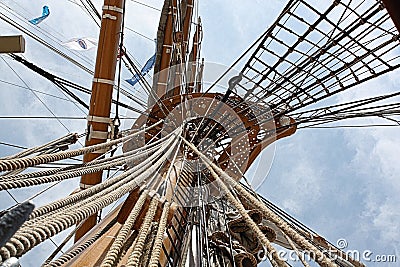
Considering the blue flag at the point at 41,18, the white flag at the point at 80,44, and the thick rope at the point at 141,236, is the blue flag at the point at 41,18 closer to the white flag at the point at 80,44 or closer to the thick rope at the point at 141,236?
the white flag at the point at 80,44

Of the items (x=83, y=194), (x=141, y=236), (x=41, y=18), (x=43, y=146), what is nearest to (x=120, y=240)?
(x=141, y=236)

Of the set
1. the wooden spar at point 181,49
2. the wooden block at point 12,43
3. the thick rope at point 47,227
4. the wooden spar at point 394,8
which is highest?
the wooden spar at point 181,49

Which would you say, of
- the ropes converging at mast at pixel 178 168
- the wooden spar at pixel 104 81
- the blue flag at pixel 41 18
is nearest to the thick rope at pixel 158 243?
the ropes converging at mast at pixel 178 168

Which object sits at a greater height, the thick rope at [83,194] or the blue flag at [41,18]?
the blue flag at [41,18]

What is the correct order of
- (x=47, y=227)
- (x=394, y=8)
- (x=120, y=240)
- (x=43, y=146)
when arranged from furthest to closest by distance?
(x=43, y=146) < (x=120, y=240) < (x=394, y=8) < (x=47, y=227)

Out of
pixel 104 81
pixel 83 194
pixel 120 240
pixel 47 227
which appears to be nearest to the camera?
pixel 47 227

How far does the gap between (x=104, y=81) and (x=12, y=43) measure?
219 cm

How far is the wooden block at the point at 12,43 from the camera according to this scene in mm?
1036

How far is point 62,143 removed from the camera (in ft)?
9.29

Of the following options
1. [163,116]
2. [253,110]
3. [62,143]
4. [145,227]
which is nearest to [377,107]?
[253,110]

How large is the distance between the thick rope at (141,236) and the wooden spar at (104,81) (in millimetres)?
1512

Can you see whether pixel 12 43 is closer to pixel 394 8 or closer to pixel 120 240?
pixel 120 240

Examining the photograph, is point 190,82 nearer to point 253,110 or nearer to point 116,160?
point 253,110

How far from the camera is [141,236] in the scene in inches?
46.9
